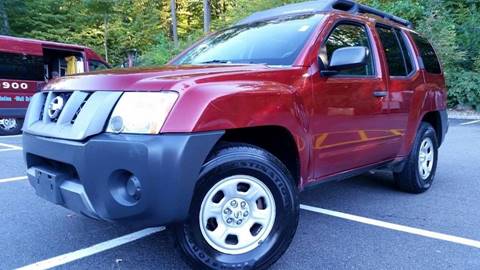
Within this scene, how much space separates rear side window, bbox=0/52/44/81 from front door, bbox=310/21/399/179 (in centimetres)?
931

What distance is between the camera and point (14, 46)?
34.7ft

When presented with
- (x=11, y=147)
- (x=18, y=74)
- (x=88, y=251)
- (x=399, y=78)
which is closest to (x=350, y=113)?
(x=399, y=78)

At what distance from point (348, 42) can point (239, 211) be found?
1920 mm

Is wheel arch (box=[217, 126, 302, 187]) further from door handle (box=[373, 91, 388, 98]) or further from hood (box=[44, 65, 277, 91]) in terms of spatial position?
door handle (box=[373, 91, 388, 98])

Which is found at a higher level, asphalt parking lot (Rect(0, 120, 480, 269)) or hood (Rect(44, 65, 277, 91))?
hood (Rect(44, 65, 277, 91))

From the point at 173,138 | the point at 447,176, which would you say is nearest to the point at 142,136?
the point at 173,138

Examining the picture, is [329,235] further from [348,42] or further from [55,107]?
[55,107]

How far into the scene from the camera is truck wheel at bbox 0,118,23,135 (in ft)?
35.6

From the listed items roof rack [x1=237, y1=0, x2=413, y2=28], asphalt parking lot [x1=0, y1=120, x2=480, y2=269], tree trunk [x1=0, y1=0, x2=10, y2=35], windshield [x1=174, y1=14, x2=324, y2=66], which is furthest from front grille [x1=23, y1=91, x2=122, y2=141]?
tree trunk [x1=0, y1=0, x2=10, y2=35]

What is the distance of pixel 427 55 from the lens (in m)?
5.08

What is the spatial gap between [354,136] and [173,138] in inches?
71.4

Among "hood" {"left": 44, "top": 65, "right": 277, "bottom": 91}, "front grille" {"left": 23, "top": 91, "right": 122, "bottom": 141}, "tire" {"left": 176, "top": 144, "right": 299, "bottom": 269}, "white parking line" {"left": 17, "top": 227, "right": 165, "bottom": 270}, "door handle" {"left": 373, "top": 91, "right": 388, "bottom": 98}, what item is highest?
"hood" {"left": 44, "top": 65, "right": 277, "bottom": 91}

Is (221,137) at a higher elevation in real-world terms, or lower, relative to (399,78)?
lower

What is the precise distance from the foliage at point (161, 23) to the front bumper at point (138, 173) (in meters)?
14.9
